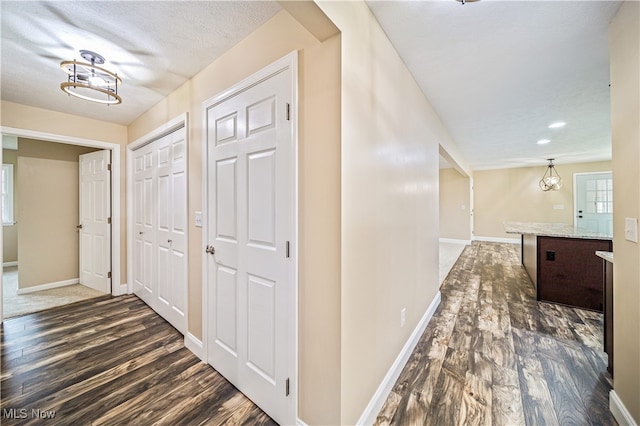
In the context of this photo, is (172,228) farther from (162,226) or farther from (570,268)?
(570,268)

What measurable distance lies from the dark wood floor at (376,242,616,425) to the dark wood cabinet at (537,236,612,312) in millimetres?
172

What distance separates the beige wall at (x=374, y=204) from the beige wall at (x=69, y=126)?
3687mm

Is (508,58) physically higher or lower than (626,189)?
higher

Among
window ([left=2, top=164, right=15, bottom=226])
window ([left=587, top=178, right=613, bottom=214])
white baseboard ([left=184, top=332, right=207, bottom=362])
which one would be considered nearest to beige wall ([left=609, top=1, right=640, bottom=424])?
white baseboard ([left=184, top=332, right=207, bottom=362])

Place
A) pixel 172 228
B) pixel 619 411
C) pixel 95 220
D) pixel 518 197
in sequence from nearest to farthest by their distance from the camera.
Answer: pixel 619 411
pixel 172 228
pixel 95 220
pixel 518 197

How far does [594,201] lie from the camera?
670 centimetres

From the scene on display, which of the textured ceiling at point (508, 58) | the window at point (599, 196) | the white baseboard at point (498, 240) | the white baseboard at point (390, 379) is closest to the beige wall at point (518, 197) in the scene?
the white baseboard at point (498, 240)

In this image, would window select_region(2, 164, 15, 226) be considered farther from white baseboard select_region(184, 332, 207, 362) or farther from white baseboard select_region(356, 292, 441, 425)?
white baseboard select_region(356, 292, 441, 425)

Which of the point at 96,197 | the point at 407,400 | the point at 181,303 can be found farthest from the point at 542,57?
the point at 96,197

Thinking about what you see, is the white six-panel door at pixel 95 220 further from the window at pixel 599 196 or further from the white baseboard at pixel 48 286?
the window at pixel 599 196

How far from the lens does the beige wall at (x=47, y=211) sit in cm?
359

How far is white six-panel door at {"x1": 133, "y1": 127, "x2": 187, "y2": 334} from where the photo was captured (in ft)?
7.97

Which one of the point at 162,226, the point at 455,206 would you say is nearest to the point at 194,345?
the point at 162,226

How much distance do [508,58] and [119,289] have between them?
5142 mm
